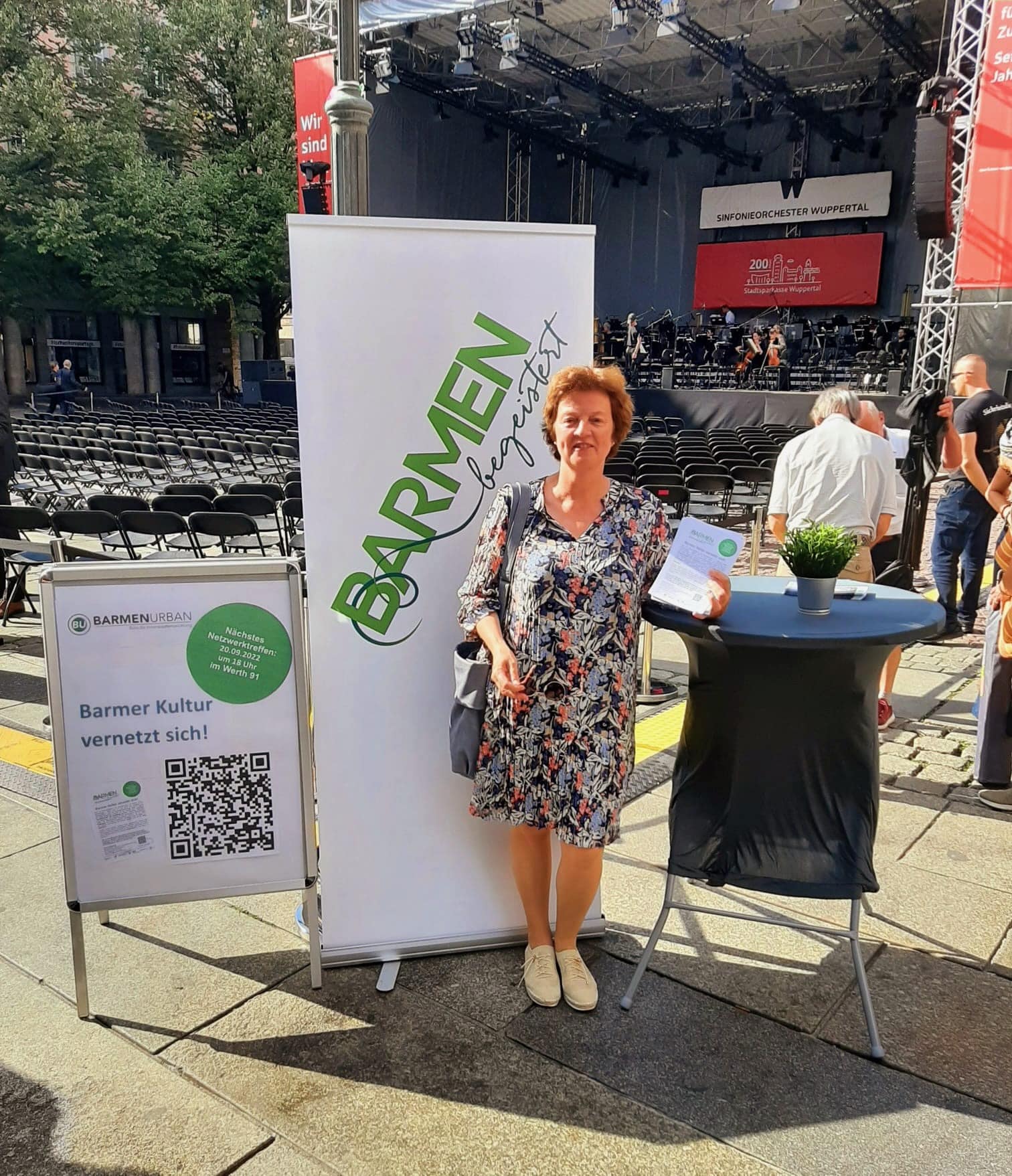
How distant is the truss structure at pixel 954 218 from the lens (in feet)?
44.9

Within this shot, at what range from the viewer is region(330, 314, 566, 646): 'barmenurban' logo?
269 cm

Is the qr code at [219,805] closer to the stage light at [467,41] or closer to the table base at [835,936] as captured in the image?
the table base at [835,936]

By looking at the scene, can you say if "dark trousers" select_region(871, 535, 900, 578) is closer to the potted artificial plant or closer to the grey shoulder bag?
the potted artificial plant

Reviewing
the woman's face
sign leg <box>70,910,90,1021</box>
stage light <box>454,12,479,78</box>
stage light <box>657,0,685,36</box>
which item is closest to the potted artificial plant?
the woman's face

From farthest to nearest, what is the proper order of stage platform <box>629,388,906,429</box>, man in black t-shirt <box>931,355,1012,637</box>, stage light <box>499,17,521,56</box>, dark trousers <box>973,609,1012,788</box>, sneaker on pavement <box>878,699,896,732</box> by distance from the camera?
stage platform <box>629,388,906,429</box>
stage light <box>499,17,521,56</box>
man in black t-shirt <box>931,355,1012,637</box>
sneaker on pavement <box>878,699,896,732</box>
dark trousers <box>973,609,1012,788</box>

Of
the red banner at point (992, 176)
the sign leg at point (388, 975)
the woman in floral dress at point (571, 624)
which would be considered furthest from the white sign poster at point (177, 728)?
the red banner at point (992, 176)

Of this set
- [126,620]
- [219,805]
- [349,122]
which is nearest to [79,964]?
[219,805]

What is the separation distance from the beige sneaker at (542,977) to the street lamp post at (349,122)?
3599 millimetres

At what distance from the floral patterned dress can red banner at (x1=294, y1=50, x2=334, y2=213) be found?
14.7 meters

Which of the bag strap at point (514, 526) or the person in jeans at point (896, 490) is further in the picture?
the person in jeans at point (896, 490)

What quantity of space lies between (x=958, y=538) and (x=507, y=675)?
4.53 metres

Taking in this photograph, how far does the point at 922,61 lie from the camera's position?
21016 mm

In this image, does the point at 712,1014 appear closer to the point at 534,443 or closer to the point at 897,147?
the point at 534,443

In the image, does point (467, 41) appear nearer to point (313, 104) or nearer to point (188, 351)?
point (313, 104)
